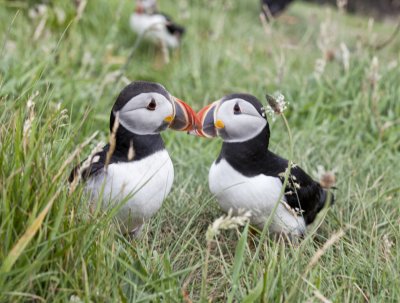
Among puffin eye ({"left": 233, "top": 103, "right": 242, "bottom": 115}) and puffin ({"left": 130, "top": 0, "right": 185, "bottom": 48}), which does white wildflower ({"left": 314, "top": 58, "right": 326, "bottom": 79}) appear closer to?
puffin ({"left": 130, "top": 0, "right": 185, "bottom": 48})

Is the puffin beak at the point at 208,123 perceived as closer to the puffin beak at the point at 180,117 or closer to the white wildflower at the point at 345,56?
the puffin beak at the point at 180,117

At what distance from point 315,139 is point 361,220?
1.14m

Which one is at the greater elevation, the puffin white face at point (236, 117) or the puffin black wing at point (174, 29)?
the puffin white face at point (236, 117)

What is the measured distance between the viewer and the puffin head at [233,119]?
2.58 m

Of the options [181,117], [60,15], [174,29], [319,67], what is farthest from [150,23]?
[181,117]

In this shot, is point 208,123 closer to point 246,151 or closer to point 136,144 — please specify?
point 246,151

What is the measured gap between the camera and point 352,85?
463 cm

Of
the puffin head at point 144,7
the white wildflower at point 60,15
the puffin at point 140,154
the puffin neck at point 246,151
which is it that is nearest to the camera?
the puffin at point 140,154

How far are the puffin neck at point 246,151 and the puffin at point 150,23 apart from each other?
3.63m

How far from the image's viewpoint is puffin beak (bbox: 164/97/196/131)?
2.49 meters

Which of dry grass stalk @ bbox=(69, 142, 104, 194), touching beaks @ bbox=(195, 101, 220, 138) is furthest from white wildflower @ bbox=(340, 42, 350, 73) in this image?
dry grass stalk @ bbox=(69, 142, 104, 194)

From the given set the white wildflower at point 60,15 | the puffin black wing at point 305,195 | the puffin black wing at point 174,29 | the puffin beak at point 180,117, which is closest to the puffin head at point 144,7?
the puffin black wing at point 174,29

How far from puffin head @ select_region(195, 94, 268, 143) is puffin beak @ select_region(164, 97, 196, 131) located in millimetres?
67

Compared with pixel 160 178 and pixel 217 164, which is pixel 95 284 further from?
pixel 217 164
